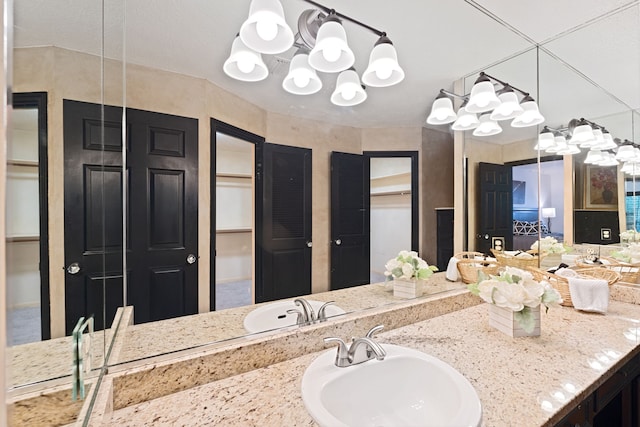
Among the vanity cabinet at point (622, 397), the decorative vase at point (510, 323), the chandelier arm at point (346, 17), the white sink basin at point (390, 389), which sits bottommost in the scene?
the vanity cabinet at point (622, 397)

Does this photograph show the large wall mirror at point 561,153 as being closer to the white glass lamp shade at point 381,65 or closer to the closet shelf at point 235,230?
the white glass lamp shade at point 381,65

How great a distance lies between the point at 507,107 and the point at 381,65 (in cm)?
107

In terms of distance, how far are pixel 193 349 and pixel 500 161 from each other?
1986mm

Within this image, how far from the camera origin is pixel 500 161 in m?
1.81

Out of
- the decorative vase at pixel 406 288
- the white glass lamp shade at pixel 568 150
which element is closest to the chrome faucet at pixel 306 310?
the decorative vase at pixel 406 288

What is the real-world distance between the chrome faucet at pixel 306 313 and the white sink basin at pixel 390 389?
0.16 m

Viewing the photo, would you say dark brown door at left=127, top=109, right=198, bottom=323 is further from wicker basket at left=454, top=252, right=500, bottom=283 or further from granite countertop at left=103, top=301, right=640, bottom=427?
wicker basket at left=454, top=252, right=500, bottom=283

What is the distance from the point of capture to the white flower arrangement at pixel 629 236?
182 centimetres

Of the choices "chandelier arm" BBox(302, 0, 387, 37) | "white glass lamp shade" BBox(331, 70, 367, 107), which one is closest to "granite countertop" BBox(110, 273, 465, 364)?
Result: "white glass lamp shade" BBox(331, 70, 367, 107)

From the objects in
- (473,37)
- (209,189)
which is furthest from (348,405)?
(473,37)

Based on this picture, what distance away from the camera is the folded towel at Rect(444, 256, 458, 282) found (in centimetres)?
152

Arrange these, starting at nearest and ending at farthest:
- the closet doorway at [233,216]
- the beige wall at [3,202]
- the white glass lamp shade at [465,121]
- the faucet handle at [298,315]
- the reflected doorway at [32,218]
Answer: the beige wall at [3,202] → the reflected doorway at [32,218] → the closet doorway at [233,216] → the faucet handle at [298,315] → the white glass lamp shade at [465,121]

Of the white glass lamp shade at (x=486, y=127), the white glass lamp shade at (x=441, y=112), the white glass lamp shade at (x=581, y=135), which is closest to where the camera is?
the white glass lamp shade at (x=441, y=112)

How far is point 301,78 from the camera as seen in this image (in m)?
1.10
